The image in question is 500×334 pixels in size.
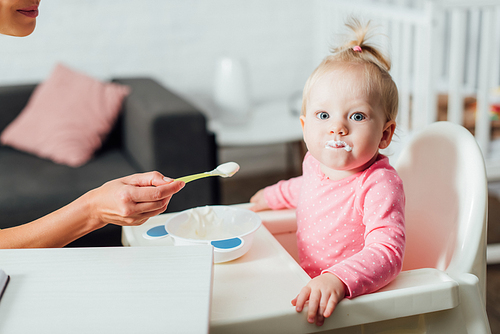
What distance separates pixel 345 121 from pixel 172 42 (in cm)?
205

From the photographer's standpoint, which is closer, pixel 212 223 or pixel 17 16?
pixel 17 16

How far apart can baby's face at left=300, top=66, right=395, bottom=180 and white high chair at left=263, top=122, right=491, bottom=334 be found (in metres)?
0.15

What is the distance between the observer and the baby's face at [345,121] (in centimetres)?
85

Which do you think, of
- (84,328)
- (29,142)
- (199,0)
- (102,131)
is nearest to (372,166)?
(84,328)

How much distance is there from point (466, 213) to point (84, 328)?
64 cm

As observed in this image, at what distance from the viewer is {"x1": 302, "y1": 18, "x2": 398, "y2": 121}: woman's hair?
2.81 ft

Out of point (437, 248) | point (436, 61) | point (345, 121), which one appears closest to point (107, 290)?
point (345, 121)

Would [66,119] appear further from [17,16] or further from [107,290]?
[107,290]

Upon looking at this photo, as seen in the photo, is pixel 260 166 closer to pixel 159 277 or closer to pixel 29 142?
pixel 29 142

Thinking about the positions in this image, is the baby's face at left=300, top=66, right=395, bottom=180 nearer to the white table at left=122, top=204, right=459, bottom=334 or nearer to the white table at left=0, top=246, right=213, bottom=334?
the white table at left=122, top=204, right=459, bottom=334

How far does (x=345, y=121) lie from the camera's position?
2.81 ft

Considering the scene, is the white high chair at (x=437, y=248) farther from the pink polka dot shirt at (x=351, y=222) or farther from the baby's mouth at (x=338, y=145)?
the baby's mouth at (x=338, y=145)

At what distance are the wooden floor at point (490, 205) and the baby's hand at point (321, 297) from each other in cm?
104

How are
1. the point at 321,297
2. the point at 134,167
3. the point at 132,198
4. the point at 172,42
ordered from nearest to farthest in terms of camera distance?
the point at 321,297, the point at 132,198, the point at 134,167, the point at 172,42
